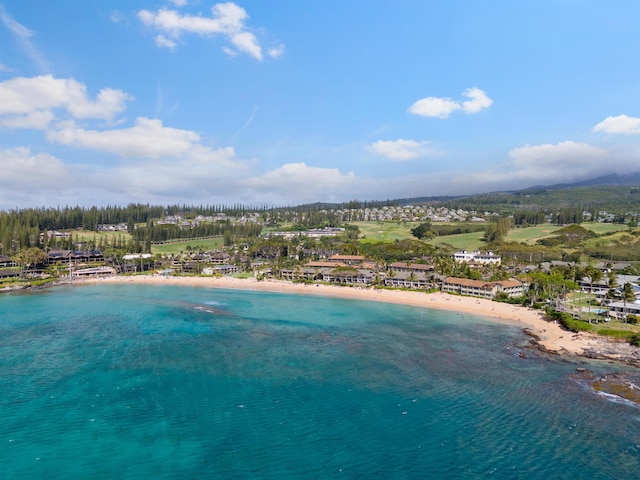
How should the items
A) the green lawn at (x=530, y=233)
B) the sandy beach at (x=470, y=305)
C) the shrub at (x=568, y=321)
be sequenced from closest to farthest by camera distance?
the sandy beach at (x=470, y=305)
the shrub at (x=568, y=321)
the green lawn at (x=530, y=233)

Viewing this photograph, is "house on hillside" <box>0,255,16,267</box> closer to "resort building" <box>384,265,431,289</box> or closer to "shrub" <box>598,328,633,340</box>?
"resort building" <box>384,265,431,289</box>

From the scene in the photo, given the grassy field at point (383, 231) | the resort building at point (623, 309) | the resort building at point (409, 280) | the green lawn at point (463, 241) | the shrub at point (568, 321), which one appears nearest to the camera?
the shrub at point (568, 321)

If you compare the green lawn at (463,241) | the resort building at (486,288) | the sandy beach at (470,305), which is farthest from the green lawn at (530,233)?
the sandy beach at (470,305)

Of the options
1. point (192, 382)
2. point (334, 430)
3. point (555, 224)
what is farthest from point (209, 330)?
point (555, 224)

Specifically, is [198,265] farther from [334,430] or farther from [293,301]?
[334,430]

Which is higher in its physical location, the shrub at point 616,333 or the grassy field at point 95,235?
the grassy field at point 95,235

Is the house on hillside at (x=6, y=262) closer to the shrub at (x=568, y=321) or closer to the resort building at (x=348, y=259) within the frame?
the resort building at (x=348, y=259)

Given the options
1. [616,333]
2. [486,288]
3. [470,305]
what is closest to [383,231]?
[486,288]
